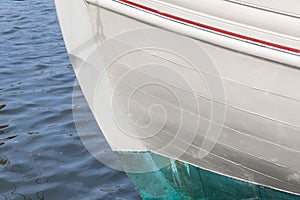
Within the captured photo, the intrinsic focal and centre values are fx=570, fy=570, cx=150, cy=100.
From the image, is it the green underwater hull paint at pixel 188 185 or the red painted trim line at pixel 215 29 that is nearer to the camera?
the red painted trim line at pixel 215 29

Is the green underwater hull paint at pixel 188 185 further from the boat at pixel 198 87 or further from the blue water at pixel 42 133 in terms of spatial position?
the blue water at pixel 42 133

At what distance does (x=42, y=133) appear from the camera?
261 inches

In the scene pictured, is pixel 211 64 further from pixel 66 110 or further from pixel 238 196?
pixel 66 110

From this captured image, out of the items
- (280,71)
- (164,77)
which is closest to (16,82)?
(164,77)

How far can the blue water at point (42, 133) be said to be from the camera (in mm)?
5526

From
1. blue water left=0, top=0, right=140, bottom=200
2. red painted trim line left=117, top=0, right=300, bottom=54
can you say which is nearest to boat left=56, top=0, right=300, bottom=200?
red painted trim line left=117, top=0, right=300, bottom=54

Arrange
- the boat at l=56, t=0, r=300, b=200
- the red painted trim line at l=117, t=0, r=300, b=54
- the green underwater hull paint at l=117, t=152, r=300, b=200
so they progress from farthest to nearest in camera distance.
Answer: the green underwater hull paint at l=117, t=152, r=300, b=200
the boat at l=56, t=0, r=300, b=200
the red painted trim line at l=117, t=0, r=300, b=54

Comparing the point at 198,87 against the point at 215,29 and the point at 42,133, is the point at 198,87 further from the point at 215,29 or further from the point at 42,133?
the point at 42,133

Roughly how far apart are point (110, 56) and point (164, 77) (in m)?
0.50

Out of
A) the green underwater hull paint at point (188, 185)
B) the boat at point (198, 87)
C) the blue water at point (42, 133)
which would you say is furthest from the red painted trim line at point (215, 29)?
the blue water at point (42, 133)

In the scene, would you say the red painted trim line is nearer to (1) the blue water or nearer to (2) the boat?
(2) the boat

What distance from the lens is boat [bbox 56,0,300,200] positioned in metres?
2.96

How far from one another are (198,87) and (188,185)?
106 centimetres

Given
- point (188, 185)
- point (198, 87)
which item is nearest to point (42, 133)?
point (188, 185)
